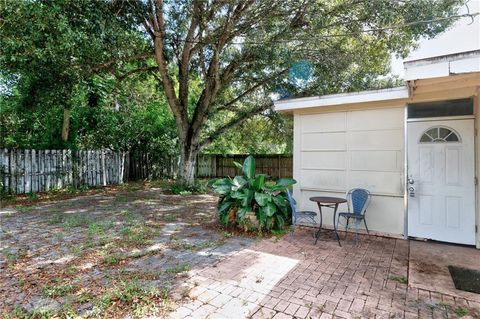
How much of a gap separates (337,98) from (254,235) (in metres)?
2.99

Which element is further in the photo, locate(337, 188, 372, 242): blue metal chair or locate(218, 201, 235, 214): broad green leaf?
locate(218, 201, 235, 214): broad green leaf

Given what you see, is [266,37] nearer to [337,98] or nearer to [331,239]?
[337,98]

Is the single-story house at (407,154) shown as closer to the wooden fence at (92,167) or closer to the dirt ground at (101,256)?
the dirt ground at (101,256)

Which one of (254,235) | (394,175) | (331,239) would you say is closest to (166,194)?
(254,235)

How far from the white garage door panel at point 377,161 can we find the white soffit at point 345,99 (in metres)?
0.96

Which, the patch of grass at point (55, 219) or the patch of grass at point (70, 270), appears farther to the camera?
the patch of grass at point (55, 219)

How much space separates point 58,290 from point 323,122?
5013mm

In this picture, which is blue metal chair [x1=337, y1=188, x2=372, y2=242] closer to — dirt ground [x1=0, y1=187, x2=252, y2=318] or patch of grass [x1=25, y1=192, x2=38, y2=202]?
dirt ground [x1=0, y1=187, x2=252, y2=318]

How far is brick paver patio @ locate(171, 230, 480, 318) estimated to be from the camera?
2625 mm

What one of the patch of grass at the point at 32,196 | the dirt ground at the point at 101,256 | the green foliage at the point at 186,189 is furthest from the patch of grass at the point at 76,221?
the green foliage at the point at 186,189

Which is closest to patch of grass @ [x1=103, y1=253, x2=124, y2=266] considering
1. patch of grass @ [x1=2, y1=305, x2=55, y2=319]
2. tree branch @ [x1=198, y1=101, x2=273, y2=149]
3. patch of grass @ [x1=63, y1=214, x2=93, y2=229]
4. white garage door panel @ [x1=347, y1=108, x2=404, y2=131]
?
patch of grass @ [x1=2, y1=305, x2=55, y2=319]

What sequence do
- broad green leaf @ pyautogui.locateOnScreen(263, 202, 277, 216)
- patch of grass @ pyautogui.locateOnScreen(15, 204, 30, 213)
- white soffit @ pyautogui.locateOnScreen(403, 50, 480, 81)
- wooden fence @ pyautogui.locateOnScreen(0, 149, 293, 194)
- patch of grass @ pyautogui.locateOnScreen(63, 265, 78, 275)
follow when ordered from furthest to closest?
1. wooden fence @ pyautogui.locateOnScreen(0, 149, 293, 194)
2. patch of grass @ pyautogui.locateOnScreen(15, 204, 30, 213)
3. broad green leaf @ pyautogui.locateOnScreen(263, 202, 277, 216)
4. patch of grass @ pyautogui.locateOnScreen(63, 265, 78, 275)
5. white soffit @ pyautogui.locateOnScreen(403, 50, 480, 81)

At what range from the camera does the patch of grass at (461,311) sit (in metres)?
2.62

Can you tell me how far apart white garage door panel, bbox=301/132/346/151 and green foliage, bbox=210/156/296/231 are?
3.28ft
